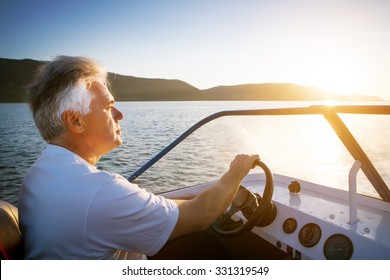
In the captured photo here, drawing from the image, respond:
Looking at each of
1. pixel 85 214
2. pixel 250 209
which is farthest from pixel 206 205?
pixel 250 209

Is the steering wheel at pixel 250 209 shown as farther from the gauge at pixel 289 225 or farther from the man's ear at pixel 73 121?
the man's ear at pixel 73 121

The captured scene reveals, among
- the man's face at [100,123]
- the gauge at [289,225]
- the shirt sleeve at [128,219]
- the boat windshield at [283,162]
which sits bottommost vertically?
the boat windshield at [283,162]

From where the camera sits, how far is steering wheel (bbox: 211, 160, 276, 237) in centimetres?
139

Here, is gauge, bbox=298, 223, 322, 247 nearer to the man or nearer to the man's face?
the man

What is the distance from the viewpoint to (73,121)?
1.16 metres

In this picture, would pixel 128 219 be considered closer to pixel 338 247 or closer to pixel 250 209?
pixel 250 209

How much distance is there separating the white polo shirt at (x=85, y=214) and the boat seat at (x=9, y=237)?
39 mm

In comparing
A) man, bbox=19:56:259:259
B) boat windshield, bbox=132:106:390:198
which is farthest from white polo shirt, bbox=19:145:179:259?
boat windshield, bbox=132:106:390:198

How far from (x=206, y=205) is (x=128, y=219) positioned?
313 mm

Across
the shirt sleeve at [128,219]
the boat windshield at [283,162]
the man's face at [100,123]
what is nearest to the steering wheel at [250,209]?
the shirt sleeve at [128,219]

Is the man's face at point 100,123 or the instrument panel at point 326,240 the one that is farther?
the instrument panel at point 326,240

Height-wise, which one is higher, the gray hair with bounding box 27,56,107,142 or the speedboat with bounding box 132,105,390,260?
the gray hair with bounding box 27,56,107,142

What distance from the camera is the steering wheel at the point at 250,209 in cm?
139

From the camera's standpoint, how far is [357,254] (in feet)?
4.23
